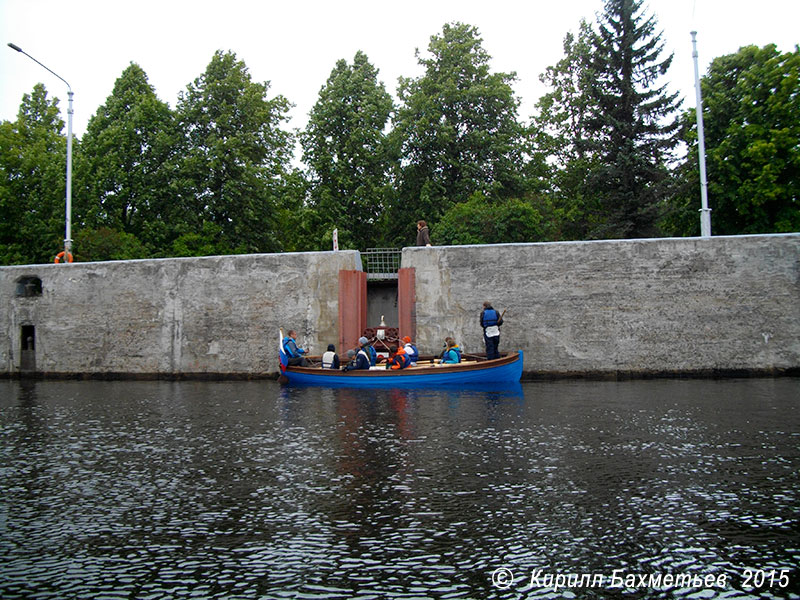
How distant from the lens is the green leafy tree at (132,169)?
40.3 meters

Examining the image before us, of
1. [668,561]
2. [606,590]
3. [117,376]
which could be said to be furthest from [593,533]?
[117,376]

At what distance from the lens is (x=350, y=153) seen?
41.3 meters

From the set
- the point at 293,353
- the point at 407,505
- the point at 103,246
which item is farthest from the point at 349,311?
the point at 103,246

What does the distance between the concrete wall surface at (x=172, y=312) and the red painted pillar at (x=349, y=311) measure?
0.24 metres

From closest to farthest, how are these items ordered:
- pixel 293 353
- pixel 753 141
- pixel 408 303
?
pixel 293 353, pixel 408 303, pixel 753 141

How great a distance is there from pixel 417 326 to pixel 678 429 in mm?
12021

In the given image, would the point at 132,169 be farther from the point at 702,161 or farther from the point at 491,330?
the point at 702,161

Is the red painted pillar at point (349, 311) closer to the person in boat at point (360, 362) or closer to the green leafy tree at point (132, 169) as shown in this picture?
the person in boat at point (360, 362)

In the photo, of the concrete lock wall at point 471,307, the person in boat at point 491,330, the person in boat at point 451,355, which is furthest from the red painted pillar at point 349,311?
the person in boat at point 491,330

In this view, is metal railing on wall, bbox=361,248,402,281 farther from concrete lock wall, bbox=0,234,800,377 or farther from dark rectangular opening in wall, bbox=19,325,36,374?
dark rectangular opening in wall, bbox=19,325,36,374

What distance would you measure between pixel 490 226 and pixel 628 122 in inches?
518

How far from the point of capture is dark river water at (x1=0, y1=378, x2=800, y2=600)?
5082mm

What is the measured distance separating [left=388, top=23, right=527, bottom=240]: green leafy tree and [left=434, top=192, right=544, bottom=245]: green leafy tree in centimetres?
995

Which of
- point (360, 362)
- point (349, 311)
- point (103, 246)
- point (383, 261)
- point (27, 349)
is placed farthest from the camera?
point (103, 246)
